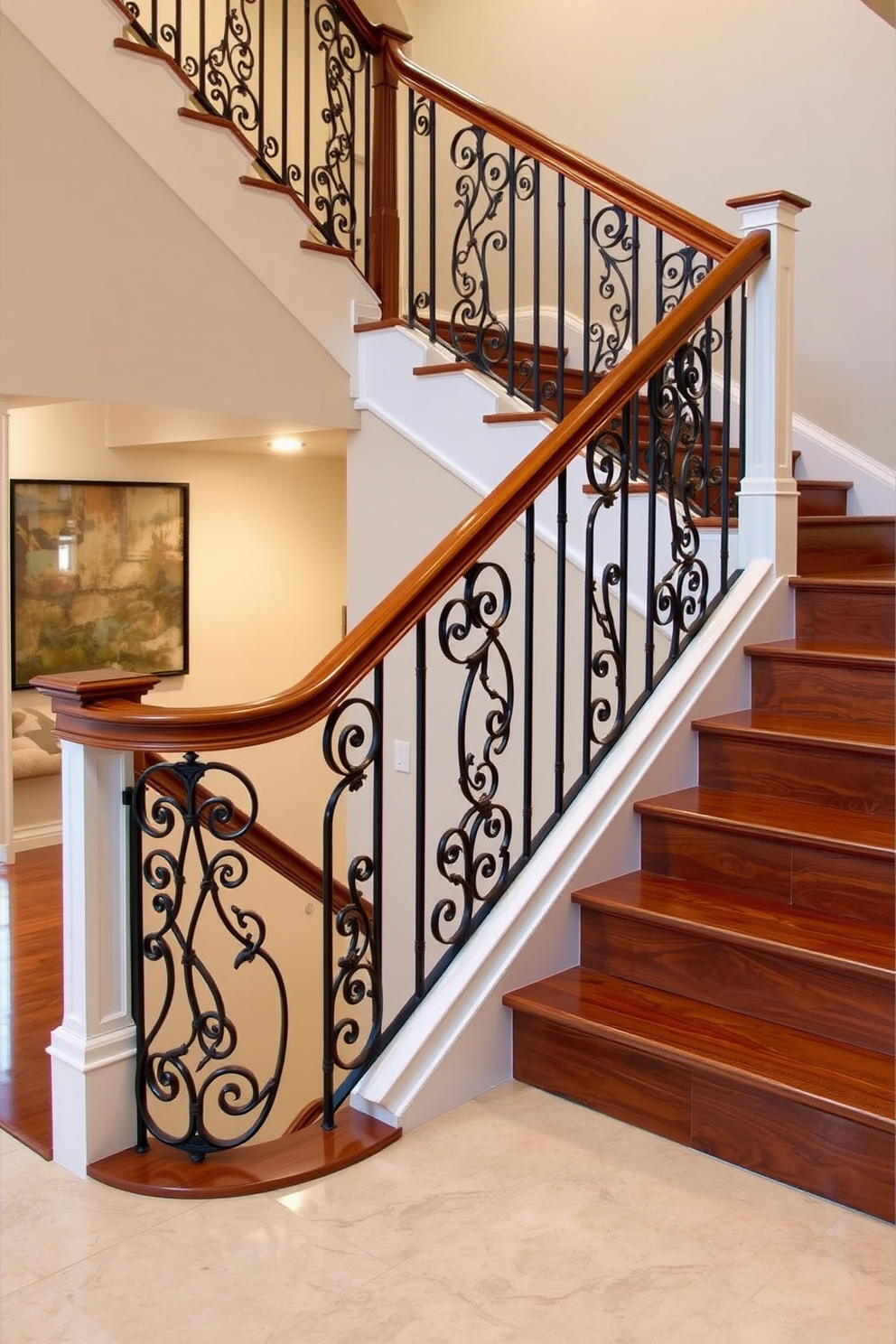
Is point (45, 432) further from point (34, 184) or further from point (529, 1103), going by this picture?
point (529, 1103)

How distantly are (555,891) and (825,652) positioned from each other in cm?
103

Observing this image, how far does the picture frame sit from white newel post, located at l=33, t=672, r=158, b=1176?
13.6ft

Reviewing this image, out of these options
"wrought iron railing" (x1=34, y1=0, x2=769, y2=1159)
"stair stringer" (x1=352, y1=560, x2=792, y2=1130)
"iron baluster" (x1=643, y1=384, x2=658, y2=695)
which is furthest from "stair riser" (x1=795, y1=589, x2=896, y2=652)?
"iron baluster" (x1=643, y1=384, x2=658, y2=695)

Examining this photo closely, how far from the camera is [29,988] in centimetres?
407

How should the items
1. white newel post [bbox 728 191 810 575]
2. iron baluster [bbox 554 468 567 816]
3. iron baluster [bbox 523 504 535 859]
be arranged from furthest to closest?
1. white newel post [bbox 728 191 810 575]
2. iron baluster [bbox 554 468 567 816]
3. iron baluster [bbox 523 504 535 859]

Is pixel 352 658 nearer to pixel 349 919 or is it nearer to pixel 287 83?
pixel 349 919

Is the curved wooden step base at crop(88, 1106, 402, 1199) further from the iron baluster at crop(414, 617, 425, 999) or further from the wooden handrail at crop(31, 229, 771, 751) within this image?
the wooden handrail at crop(31, 229, 771, 751)

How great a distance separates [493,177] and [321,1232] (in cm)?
362

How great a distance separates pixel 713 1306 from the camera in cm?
192

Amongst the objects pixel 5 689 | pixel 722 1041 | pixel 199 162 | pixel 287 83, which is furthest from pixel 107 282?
pixel 722 1041

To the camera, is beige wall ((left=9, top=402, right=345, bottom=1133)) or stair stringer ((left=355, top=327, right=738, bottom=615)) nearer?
stair stringer ((left=355, top=327, right=738, bottom=615))

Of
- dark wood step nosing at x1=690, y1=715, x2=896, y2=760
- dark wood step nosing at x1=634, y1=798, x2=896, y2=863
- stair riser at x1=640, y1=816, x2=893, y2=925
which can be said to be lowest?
stair riser at x1=640, y1=816, x2=893, y2=925

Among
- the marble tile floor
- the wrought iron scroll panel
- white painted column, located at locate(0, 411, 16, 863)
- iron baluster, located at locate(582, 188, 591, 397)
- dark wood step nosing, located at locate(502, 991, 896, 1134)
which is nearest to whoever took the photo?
the marble tile floor

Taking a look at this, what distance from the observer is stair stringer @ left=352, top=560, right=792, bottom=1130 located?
2514mm
